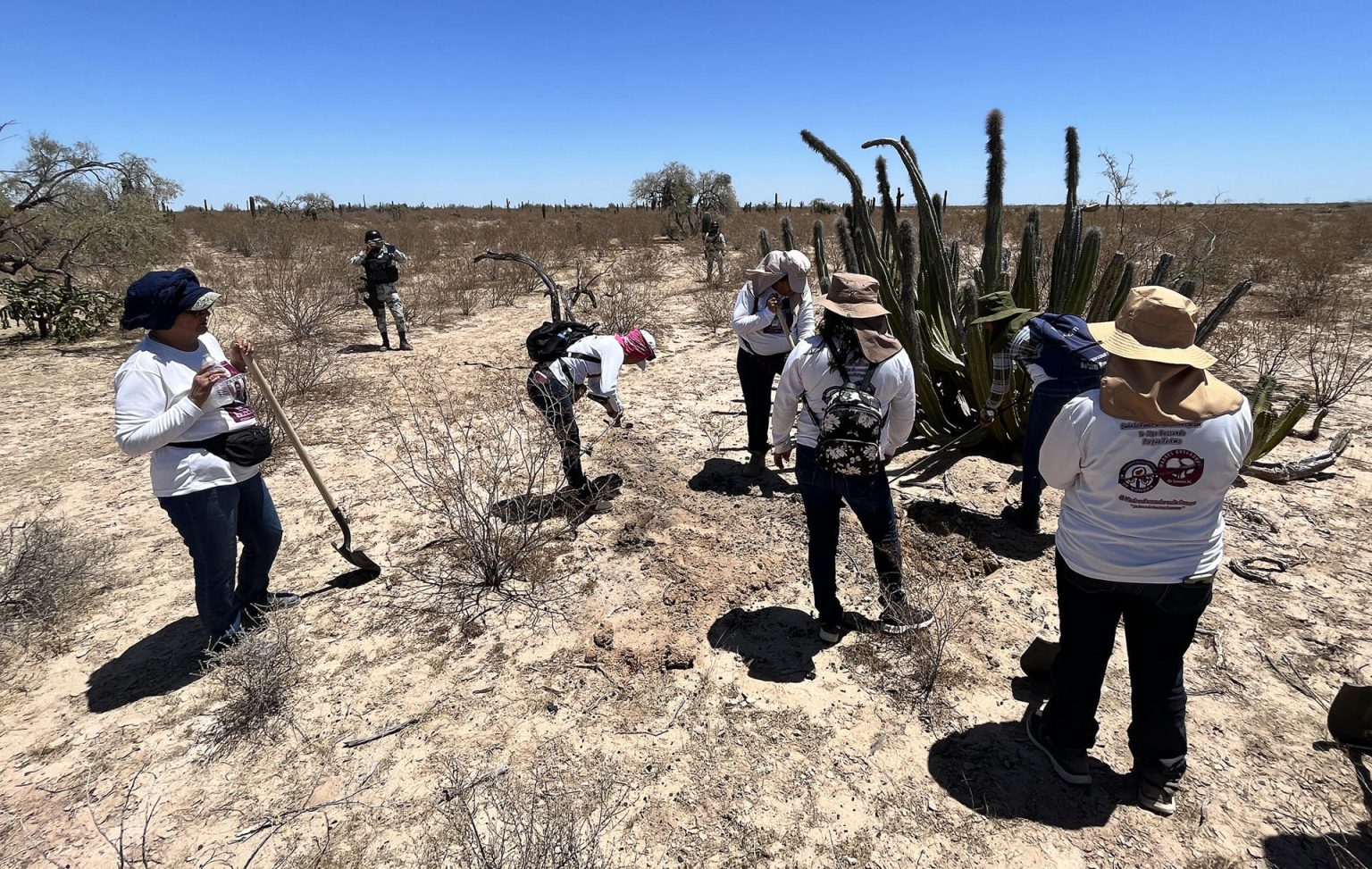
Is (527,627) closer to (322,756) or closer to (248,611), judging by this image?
(322,756)

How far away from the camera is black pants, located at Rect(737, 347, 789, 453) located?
424 cm

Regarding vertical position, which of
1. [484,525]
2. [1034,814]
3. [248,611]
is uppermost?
[484,525]

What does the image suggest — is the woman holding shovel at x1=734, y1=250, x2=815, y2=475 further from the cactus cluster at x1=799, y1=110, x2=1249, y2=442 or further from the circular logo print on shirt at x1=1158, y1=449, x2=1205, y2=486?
the circular logo print on shirt at x1=1158, y1=449, x2=1205, y2=486

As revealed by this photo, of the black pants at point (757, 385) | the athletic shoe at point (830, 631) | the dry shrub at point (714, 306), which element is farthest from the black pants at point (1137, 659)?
the dry shrub at point (714, 306)

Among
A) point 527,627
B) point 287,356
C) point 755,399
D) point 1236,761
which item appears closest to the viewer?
point 1236,761

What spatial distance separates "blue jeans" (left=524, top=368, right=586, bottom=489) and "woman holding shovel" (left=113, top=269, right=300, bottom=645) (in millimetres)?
1326

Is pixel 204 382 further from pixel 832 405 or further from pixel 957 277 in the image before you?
pixel 957 277

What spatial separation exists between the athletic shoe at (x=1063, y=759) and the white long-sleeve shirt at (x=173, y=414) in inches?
129

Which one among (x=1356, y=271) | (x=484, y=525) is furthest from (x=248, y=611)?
(x=1356, y=271)

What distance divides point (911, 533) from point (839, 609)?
3.40ft

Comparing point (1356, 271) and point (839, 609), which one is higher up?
point (1356, 271)

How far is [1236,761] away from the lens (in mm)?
2211

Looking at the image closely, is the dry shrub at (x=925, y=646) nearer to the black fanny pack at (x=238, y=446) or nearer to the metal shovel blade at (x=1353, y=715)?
the metal shovel blade at (x=1353, y=715)

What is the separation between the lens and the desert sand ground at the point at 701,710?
2031 mm
